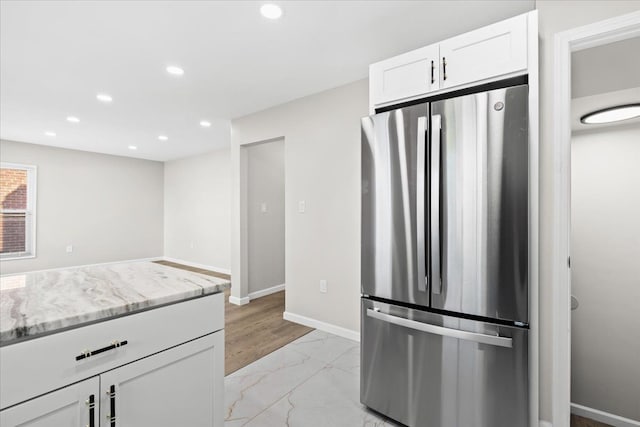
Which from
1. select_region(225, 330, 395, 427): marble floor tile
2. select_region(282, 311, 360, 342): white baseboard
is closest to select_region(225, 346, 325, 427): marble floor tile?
select_region(225, 330, 395, 427): marble floor tile

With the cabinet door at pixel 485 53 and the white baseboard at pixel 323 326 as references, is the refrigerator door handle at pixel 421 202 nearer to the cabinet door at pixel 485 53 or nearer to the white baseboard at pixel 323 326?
the cabinet door at pixel 485 53

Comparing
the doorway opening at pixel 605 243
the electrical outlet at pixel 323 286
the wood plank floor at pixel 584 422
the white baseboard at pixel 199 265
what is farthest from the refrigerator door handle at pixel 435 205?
Answer: the white baseboard at pixel 199 265

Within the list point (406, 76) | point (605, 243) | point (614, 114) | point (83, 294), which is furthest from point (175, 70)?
point (605, 243)

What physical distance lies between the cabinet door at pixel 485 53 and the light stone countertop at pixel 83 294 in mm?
1628

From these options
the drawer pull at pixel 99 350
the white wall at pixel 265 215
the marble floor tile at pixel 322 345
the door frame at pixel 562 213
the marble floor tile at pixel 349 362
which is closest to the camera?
the drawer pull at pixel 99 350

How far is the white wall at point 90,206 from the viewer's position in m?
5.48

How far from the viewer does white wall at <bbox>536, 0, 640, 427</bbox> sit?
1.56m

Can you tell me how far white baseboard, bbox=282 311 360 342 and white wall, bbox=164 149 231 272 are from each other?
2.80 metres

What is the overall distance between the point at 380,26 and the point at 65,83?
9.90 feet

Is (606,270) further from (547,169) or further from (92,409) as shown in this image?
(92,409)

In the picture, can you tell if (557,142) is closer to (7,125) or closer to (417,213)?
(417,213)

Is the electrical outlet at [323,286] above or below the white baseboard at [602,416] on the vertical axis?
above

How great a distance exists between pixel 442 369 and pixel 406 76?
1646 millimetres

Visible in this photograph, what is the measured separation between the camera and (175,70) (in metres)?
2.63
